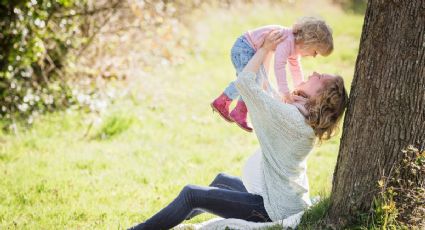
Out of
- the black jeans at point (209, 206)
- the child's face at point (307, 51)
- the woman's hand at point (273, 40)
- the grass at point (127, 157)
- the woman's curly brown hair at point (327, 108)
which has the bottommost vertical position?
the grass at point (127, 157)

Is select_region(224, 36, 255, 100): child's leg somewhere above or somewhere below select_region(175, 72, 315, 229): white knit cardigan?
above

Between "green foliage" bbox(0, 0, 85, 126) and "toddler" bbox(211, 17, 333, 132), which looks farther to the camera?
"green foliage" bbox(0, 0, 85, 126)

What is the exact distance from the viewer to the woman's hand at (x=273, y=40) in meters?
3.58

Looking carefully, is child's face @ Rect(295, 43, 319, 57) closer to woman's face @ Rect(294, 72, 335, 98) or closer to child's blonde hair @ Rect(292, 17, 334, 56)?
child's blonde hair @ Rect(292, 17, 334, 56)

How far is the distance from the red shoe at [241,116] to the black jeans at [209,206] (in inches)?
19.8

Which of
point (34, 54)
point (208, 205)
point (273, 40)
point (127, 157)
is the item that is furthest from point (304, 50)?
point (34, 54)

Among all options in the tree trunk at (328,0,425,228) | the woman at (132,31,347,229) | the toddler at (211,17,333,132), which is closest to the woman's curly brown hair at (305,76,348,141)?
the woman at (132,31,347,229)

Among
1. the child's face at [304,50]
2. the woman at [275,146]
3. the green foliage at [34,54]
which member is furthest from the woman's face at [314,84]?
the green foliage at [34,54]

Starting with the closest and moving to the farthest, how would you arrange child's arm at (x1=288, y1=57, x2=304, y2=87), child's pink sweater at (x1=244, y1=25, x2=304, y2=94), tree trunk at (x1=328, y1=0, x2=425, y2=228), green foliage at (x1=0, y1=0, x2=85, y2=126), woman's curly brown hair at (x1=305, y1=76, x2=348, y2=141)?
tree trunk at (x1=328, y1=0, x2=425, y2=228) → woman's curly brown hair at (x1=305, y1=76, x2=348, y2=141) → child's pink sweater at (x1=244, y1=25, x2=304, y2=94) → child's arm at (x1=288, y1=57, x2=304, y2=87) → green foliage at (x1=0, y1=0, x2=85, y2=126)

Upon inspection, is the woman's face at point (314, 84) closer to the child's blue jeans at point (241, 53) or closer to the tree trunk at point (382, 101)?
the tree trunk at point (382, 101)

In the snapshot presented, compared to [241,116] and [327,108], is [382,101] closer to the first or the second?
[327,108]

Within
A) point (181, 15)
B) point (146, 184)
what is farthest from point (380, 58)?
point (181, 15)

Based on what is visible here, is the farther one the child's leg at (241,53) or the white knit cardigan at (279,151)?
the child's leg at (241,53)

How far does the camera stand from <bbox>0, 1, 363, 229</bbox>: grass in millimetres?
4320
